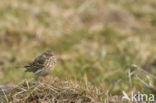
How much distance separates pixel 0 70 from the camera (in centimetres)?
883

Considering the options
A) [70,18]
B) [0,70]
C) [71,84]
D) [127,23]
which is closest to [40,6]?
[70,18]

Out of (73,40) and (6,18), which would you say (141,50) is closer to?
(73,40)

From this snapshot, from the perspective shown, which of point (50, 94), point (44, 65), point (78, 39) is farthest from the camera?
point (78, 39)

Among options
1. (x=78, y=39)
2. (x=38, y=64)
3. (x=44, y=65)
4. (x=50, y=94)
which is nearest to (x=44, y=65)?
(x=44, y=65)

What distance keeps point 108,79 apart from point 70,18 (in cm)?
456

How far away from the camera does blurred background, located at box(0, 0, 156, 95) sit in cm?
869

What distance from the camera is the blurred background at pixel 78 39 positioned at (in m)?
8.69

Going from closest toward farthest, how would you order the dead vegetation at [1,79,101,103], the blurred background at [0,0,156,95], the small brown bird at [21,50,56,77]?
1. the dead vegetation at [1,79,101,103]
2. the small brown bird at [21,50,56,77]
3. the blurred background at [0,0,156,95]

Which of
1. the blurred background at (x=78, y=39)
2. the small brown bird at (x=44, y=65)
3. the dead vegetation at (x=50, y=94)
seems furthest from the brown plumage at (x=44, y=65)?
the blurred background at (x=78, y=39)

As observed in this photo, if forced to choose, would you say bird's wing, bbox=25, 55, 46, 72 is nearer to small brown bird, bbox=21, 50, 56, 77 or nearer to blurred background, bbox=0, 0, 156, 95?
small brown bird, bbox=21, 50, 56, 77

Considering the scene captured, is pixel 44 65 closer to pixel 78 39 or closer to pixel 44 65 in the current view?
pixel 44 65

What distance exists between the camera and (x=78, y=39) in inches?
438

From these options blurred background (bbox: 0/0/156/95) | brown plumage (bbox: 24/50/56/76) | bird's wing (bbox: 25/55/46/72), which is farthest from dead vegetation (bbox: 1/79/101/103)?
blurred background (bbox: 0/0/156/95)

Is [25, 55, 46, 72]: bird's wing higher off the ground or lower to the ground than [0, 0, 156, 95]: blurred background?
lower
